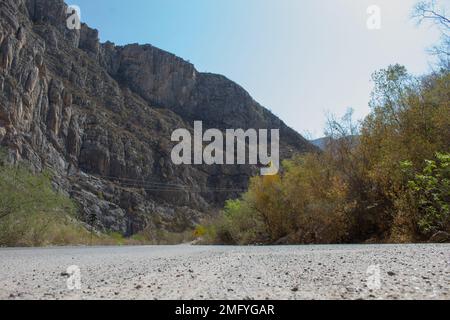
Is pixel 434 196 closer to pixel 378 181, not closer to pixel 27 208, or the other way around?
pixel 378 181

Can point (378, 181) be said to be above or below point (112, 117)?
below

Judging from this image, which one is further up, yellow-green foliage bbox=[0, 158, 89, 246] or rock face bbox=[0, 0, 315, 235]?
rock face bbox=[0, 0, 315, 235]

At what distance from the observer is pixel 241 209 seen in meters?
30.8

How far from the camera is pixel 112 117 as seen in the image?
291 ft

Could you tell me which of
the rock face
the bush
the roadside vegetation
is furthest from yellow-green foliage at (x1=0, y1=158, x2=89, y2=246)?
the rock face

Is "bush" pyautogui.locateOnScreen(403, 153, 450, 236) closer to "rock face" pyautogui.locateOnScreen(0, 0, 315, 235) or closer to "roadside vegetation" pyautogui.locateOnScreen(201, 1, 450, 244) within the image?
"roadside vegetation" pyautogui.locateOnScreen(201, 1, 450, 244)

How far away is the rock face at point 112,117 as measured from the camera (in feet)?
210

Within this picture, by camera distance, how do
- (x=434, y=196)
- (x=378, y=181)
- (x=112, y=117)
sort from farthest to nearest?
1. (x=112, y=117)
2. (x=378, y=181)
3. (x=434, y=196)

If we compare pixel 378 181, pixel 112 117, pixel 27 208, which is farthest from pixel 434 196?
pixel 112 117

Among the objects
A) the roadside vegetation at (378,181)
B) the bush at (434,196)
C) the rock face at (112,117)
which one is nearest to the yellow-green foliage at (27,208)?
the roadside vegetation at (378,181)

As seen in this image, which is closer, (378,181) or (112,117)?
(378,181)

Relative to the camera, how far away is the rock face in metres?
63.9
